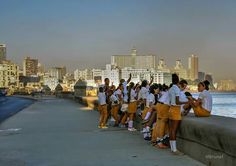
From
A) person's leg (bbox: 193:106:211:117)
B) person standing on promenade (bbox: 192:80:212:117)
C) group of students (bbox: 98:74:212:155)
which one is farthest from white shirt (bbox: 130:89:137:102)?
person's leg (bbox: 193:106:211:117)

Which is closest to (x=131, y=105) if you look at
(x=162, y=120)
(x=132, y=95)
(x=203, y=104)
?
(x=132, y=95)

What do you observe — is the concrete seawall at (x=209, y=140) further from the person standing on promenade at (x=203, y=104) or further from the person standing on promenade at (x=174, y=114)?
the person standing on promenade at (x=203, y=104)

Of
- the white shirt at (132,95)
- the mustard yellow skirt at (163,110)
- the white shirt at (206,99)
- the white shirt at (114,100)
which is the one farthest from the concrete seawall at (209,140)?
the white shirt at (114,100)

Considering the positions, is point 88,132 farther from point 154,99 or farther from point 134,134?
point 154,99

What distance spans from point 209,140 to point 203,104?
233cm

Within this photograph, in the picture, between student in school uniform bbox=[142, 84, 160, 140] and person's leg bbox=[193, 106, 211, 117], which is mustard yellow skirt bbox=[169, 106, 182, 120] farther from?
student in school uniform bbox=[142, 84, 160, 140]

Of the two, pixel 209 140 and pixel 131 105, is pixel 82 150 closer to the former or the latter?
pixel 209 140

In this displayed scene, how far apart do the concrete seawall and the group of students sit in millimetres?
312

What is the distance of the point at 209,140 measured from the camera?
838 cm

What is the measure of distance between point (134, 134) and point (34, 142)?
3.30 m

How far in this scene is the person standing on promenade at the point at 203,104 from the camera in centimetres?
1047

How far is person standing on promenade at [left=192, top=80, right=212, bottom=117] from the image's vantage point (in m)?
10.5

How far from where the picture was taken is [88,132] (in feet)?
49.4

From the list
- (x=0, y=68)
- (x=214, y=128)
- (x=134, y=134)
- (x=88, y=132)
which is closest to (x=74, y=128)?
(x=88, y=132)
